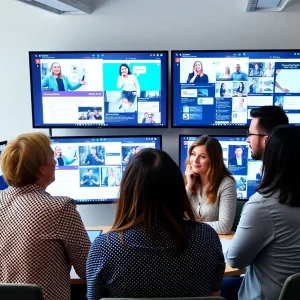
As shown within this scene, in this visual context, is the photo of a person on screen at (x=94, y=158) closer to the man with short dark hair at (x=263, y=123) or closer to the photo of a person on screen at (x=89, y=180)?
the photo of a person on screen at (x=89, y=180)

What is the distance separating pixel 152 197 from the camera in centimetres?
122

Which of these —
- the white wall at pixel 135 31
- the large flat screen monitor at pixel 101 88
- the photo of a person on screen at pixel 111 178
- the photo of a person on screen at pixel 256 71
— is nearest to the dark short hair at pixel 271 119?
the photo of a person on screen at pixel 256 71

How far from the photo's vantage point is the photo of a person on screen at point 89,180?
9.61ft

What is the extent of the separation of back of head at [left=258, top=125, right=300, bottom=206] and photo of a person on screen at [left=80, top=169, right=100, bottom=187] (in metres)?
1.62

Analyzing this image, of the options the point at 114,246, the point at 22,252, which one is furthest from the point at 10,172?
the point at 114,246

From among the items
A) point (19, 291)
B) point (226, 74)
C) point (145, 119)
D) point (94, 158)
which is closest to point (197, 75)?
point (226, 74)

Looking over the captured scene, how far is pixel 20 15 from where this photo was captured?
10.3ft

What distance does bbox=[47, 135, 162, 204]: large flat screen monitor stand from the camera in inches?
114

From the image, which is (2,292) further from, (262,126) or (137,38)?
(137,38)

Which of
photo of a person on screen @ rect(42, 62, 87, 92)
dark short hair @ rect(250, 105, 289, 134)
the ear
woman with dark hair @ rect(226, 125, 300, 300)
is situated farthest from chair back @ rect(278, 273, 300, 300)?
photo of a person on screen @ rect(42, 62, 87, 92)

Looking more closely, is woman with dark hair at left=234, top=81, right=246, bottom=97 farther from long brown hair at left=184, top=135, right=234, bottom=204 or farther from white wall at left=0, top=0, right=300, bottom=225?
long brown hair at left=184, top=135, right=234, bottom=204

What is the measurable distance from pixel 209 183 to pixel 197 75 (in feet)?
2.79

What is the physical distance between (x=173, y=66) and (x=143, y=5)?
573mm

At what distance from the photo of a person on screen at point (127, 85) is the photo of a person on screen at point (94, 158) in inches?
17.8
